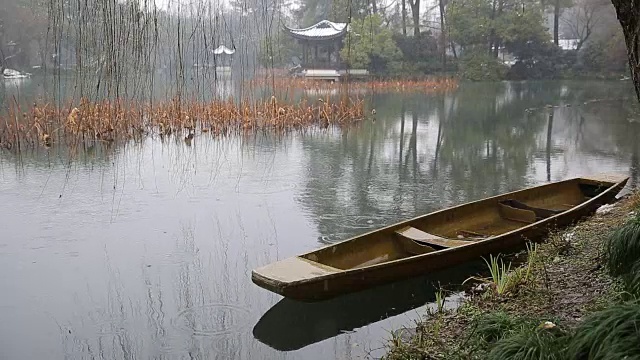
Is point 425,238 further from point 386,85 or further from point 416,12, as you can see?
point 416,12

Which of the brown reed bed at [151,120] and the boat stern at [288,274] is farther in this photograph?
the brown reed bed at [151,120]

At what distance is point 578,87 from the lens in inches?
787

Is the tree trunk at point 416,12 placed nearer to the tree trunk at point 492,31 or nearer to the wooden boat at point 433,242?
the tree trunk at point 492,31

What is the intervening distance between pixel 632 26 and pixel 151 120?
28.9ft

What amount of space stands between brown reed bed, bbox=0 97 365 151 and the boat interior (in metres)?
5.05

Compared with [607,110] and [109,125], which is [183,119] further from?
[607,110]

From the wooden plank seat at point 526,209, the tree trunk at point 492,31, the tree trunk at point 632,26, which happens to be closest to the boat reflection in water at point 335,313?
the wooden plank seat at point 526,209

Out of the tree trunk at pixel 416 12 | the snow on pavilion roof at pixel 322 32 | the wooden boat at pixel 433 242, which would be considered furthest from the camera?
the snow on pavilion roof at pixel 322 32

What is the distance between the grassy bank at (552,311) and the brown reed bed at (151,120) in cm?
598

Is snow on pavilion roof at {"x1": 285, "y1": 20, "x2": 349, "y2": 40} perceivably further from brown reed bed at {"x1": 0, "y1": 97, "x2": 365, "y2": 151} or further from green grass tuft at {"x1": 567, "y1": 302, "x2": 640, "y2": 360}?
green grass tuft at {"x1": 567, "y1": 302, "x2": 640, "y2": 360}

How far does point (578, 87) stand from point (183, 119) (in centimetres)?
1436

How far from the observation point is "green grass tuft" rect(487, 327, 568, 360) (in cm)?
188

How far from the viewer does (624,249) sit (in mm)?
2559

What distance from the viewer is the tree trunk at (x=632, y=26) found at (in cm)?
227
